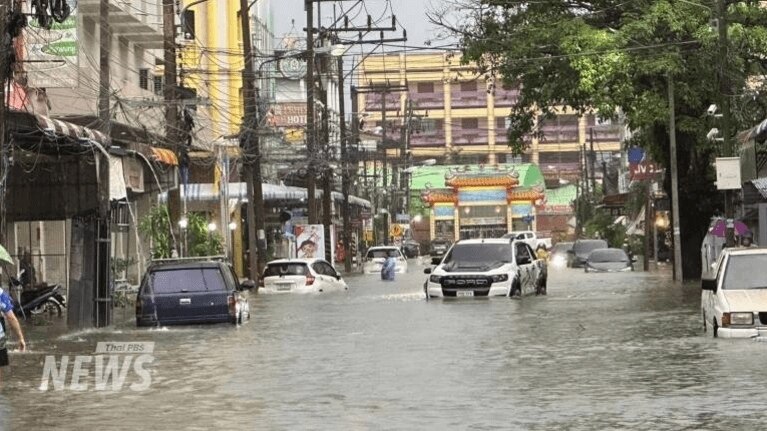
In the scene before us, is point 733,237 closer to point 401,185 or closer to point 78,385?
point 78,385

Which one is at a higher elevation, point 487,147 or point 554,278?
point 487,147

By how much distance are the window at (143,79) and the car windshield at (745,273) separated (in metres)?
34.0

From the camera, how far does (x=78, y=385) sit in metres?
19.0

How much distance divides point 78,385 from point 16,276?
860 inches

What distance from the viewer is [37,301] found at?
3494cm

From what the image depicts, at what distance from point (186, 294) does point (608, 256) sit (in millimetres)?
40476

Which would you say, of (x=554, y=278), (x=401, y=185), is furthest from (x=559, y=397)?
(x=401, y=185)

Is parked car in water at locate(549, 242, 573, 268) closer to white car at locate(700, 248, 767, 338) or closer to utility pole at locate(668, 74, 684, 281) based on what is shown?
utility pole at locate(668, 74, 684, 281)

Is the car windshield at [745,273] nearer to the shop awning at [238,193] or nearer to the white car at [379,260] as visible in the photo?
the shop awning at [238,193]

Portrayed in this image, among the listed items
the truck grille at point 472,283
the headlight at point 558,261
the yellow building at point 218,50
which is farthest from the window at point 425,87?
the truck grille at point 472,283

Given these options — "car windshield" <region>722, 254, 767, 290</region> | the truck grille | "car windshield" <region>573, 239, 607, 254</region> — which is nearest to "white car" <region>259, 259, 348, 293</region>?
the truck grille

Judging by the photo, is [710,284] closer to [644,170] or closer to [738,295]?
[738,295]

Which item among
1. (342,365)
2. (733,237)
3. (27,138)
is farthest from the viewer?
(733,237)

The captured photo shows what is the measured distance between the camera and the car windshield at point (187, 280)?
30.0m
